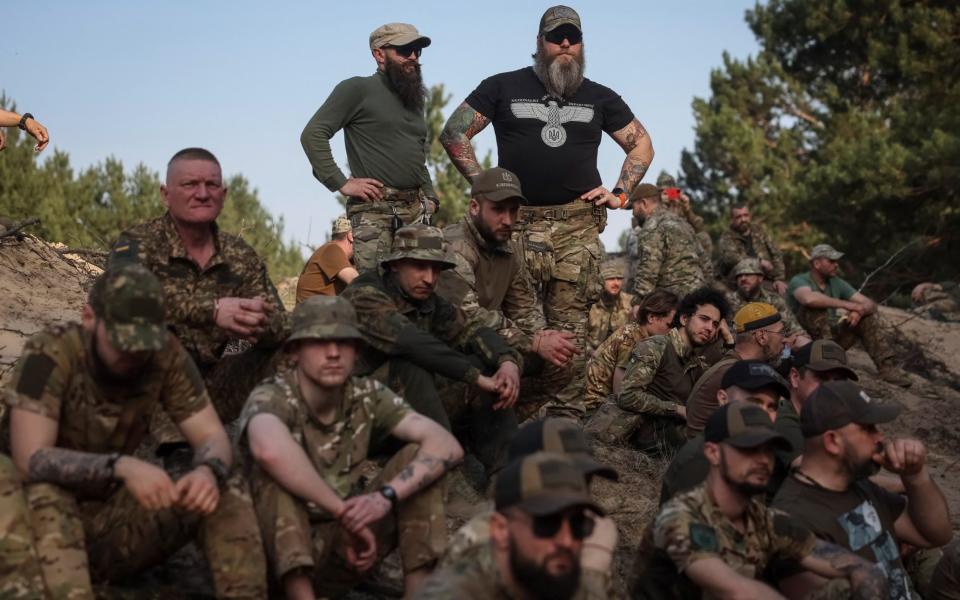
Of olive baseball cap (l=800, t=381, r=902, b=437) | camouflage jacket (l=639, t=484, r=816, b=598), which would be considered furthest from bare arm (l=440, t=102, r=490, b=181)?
camouflage jacket (l=639, t=484, r=816, b=598)

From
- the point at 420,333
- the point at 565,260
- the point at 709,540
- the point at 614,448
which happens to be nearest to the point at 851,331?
the point at 614,448

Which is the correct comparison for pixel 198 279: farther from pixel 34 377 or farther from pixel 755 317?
pixel 755 317

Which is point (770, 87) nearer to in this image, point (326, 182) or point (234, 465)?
point (326, 182)

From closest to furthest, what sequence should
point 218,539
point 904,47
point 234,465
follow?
point 218,539 → point 234,465 → point 904,47

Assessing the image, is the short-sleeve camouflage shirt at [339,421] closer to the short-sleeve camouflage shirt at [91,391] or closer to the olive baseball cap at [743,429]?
the short-sleeve camouflage shirt at [91,391]

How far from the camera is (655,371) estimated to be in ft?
29.7

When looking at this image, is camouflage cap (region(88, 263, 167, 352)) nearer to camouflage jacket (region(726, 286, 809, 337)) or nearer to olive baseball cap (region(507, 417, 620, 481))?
olive baseball cap (region(507, 417, 620, 481))

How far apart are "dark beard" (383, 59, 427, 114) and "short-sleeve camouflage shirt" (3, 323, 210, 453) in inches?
154

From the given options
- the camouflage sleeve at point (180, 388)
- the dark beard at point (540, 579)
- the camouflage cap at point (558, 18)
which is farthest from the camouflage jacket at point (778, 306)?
the dark beard at point (540, 579)

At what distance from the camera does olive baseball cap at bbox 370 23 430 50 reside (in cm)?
865

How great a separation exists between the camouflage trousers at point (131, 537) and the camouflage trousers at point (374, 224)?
11.7 ft

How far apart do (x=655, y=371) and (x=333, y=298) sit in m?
3.96

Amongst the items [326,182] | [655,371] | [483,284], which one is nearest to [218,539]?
[483,284]

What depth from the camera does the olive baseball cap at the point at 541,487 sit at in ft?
12.9
